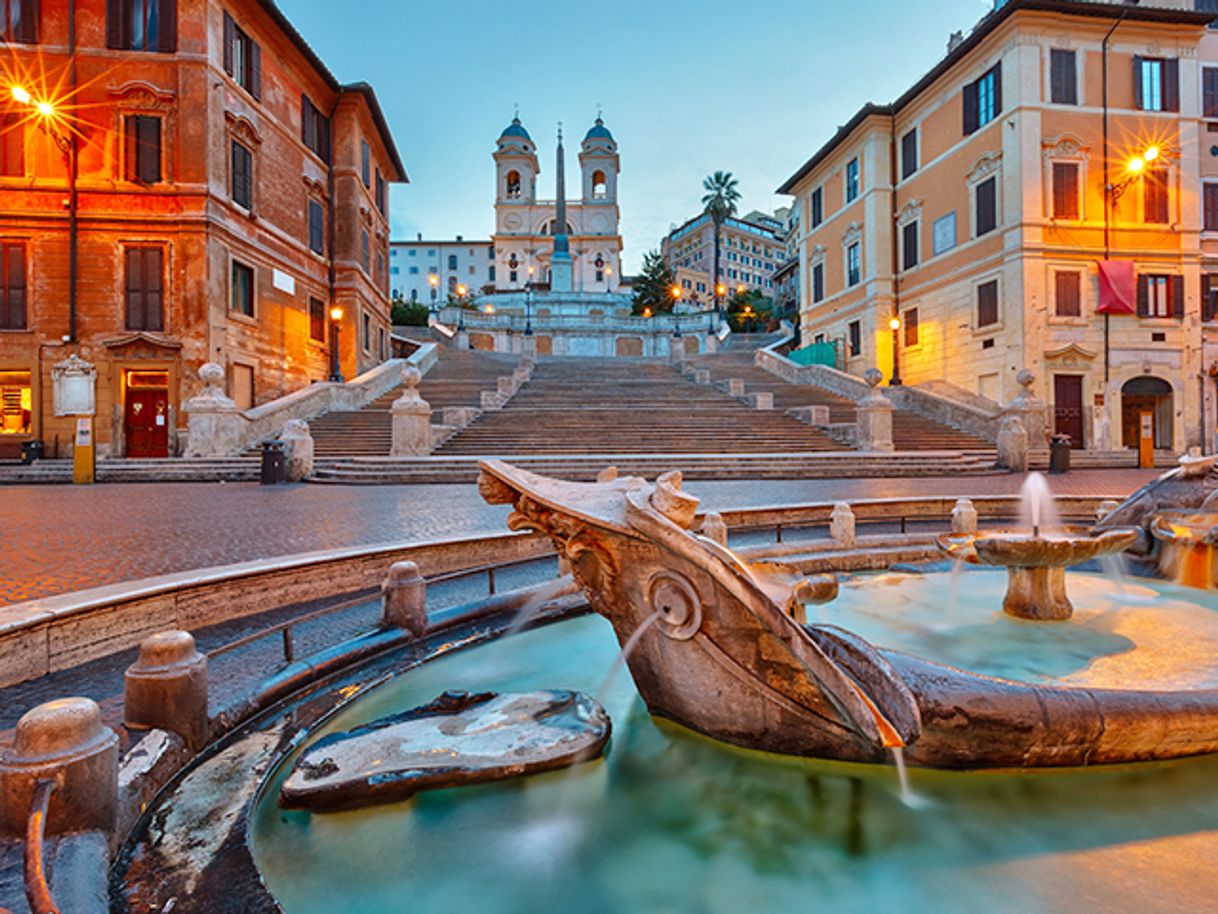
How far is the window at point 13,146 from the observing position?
69.3ft

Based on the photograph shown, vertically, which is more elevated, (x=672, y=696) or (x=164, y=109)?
(x=164, y=109)

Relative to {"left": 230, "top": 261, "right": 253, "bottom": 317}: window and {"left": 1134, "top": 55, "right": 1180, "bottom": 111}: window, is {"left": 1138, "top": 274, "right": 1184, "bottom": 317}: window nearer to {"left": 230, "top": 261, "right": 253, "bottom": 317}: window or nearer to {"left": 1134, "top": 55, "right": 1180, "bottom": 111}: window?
{"left": 1134, "top": 55, "right": 1180, "bottom": 111}: window

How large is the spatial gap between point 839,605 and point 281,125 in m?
28.6

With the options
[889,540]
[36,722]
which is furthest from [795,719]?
[889,540]

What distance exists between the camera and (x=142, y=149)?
21.7 meters

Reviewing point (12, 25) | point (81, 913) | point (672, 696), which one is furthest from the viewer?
point (12, 25)

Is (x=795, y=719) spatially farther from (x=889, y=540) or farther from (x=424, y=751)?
(x=889, y=540)

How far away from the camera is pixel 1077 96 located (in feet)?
81.1

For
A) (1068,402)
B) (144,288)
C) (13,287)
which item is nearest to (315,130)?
(144,288)

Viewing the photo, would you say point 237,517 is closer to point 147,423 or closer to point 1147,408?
point 147,423

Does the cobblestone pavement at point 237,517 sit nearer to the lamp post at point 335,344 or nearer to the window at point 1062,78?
the lamp post at point 335,344

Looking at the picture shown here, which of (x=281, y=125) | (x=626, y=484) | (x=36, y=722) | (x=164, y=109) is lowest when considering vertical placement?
(x=36, y=722)

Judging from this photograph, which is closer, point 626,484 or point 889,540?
point 626,484

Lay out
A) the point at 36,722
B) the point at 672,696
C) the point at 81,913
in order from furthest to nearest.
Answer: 1. the point at 672,696
2. the point at 36,722
3. the point at 81,913
